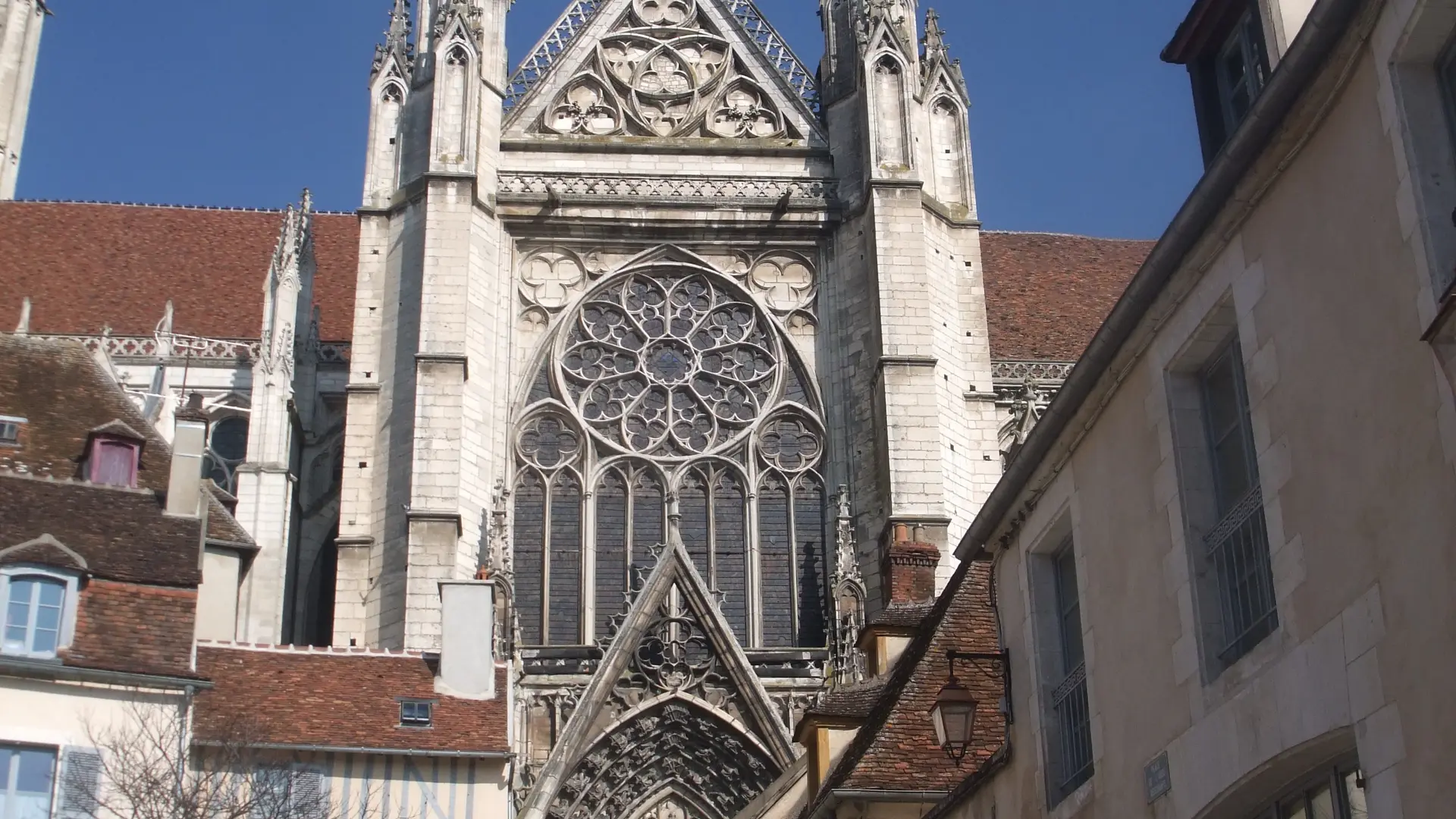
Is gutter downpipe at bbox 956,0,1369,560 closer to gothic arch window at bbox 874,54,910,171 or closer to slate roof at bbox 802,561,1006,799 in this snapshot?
slate roof at bbox 802,561,1006,799

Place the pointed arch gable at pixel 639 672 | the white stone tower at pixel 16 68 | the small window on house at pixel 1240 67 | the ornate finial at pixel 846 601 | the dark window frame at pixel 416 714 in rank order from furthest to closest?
the white stone tower at pixel 16 68
the ornate finial at pixel 846 601
the pointed arch gable at pixel 639 672
the dark window frame at pixel 416 714
the small window on house at pixel 1240 67

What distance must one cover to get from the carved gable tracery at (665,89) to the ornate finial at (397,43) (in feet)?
5.93

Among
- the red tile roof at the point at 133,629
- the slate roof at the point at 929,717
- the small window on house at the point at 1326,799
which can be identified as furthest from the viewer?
the red tile roof at the point at 133,629

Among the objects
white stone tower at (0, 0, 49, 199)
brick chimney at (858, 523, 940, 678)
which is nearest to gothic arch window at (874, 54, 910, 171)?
brick chimney at (858, 523, 940, 678)

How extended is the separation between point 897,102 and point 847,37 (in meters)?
1.85

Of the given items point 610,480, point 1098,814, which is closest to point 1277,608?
point 1098,814

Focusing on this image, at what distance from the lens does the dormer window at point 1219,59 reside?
8797 millimetres

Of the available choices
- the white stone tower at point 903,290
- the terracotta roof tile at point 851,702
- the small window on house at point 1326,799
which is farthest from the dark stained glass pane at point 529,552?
the small window on house at point 1326,799

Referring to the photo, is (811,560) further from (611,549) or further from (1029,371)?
(1029,371)

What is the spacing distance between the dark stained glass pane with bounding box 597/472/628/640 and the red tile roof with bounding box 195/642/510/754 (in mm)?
3881

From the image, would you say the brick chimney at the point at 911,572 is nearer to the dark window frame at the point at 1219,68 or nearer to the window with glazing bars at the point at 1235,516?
the dark window frame at the point at 1219,68

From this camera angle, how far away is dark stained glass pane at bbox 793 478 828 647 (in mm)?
20625

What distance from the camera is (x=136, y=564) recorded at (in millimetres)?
14781

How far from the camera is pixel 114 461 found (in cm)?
1656
